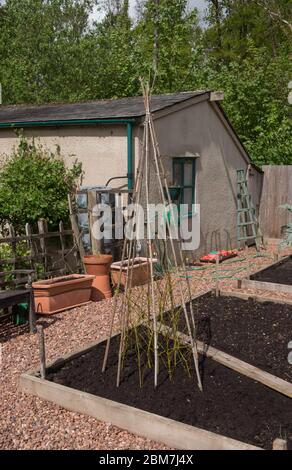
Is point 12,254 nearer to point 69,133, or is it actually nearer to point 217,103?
point 69,133

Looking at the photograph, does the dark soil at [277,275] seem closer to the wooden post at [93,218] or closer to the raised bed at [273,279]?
the raised bed at [273,279]

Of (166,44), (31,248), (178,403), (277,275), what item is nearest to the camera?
(178,403)

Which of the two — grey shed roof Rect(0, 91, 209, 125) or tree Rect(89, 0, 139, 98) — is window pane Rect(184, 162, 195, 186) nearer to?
grey shed roof Rect(0, 91, 209, 125)

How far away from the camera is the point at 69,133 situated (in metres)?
10.1

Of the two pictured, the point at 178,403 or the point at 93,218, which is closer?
the point at 178,403

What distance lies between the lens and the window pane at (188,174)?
11.2 metres

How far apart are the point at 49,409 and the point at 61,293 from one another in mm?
3101

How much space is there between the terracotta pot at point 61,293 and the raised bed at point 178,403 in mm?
2152

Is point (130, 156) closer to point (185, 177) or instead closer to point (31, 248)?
point (185, 177)

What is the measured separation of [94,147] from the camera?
9.80 m

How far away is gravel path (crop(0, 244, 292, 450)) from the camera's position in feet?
13.4

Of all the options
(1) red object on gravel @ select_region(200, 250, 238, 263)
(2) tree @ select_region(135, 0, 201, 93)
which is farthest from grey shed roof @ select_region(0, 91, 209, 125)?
(2) tree @ select_region(135, 0, 201, 93)

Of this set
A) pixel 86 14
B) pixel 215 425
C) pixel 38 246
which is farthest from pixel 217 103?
pixel 86 14

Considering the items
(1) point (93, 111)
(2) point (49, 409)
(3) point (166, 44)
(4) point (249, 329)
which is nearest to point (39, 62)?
(3) point (166, 44)
